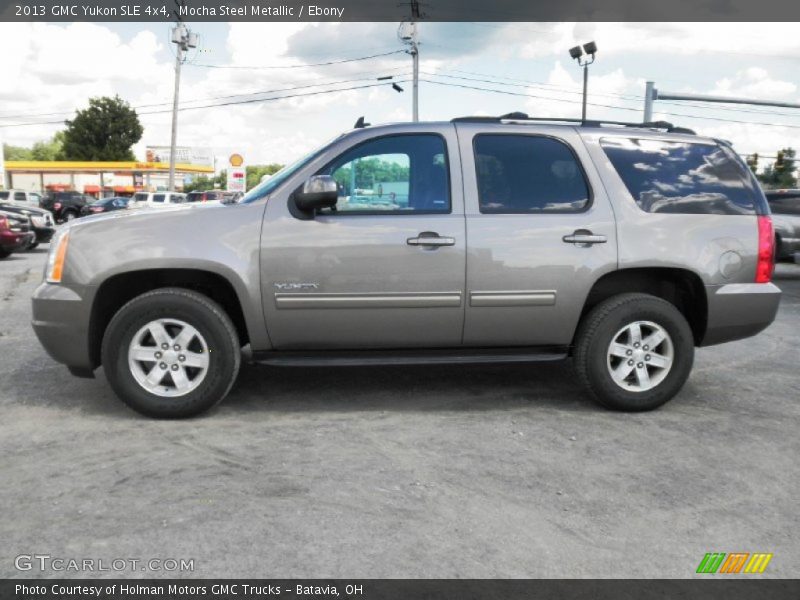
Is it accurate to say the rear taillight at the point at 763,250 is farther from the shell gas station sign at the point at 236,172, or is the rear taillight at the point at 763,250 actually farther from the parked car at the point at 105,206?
the parked car at the point at 105,206

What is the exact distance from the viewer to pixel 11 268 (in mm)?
14539

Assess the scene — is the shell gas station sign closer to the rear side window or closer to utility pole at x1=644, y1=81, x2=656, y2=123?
utility pole at x1=644, y1=81, x2=656, y2=123

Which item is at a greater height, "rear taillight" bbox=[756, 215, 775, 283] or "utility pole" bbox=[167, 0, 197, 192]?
"utility pole" bbox=[167, 0, 197, 192]

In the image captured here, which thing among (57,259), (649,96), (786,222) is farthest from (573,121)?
(649,96)

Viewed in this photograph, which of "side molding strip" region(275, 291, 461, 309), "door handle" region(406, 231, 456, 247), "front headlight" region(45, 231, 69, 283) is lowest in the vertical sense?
"side molding strip" region(275, 291, 461, 309)

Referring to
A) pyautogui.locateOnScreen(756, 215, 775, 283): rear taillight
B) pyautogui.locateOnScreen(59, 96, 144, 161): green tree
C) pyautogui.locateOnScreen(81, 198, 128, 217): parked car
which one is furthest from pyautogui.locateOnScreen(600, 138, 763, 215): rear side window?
pyautogui.locateOnScreen(59, 96, 144, 161): green tree

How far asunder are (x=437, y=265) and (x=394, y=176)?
667 millimetres

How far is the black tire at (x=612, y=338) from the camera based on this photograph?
4797 mm

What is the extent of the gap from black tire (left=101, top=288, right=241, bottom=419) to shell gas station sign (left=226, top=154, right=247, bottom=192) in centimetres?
2513

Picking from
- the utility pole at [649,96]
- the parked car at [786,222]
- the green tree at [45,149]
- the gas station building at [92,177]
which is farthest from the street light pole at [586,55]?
the green tree at [45,149]

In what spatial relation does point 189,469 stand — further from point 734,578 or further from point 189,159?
point 189,159

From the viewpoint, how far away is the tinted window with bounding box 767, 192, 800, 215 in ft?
45.6

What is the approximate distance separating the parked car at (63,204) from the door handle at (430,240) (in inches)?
1529
